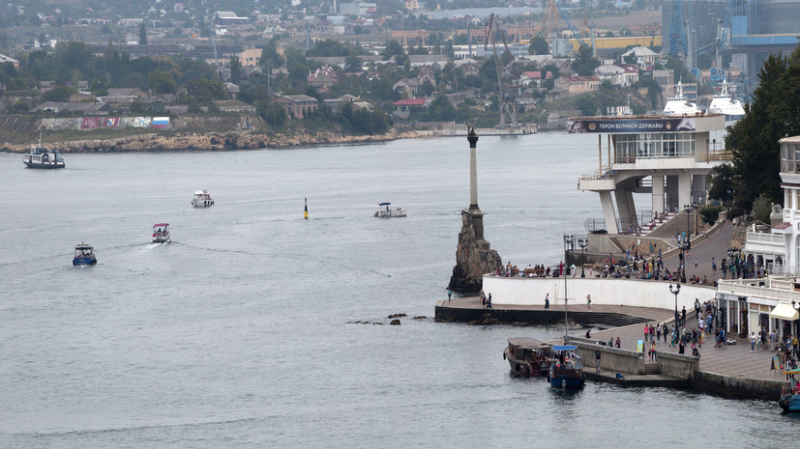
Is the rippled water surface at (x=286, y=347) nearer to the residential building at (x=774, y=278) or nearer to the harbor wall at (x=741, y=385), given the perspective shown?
the harbor wall at (x=741, y=385)

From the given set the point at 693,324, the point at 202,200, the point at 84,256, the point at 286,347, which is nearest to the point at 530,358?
the point at 693,324

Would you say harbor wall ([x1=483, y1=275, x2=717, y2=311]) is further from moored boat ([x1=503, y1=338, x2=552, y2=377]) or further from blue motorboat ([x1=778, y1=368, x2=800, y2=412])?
blue motorboat ([x1=778, y1=368, x2=800, y2=412])

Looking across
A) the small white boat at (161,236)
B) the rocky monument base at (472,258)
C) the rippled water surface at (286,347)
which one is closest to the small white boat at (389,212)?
the rippled water surface at (286,347)

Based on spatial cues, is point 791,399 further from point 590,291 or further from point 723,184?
point 723,184

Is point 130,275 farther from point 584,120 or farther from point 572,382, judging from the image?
point 572,382

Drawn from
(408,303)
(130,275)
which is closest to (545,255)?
(408,303)

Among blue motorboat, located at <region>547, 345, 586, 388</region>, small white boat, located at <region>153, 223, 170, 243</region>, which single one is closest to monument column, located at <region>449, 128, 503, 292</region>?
blue motorboat, located at <region>547, 345, 586, 388</region>
